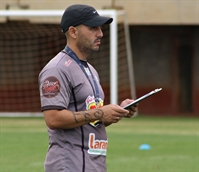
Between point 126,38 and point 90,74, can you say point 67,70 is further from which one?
point 126,38

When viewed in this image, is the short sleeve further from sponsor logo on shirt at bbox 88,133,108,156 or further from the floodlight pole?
the floodlight pole

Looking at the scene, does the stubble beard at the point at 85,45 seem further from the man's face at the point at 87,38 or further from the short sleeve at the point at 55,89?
the short sleeve at the point at 55,89

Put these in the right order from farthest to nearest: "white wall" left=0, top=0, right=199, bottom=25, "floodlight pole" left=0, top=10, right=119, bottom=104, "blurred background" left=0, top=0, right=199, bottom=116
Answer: "blurred background" left=0, top=0, right=199, bottom=116
"white wall" left=0, top=0, right=199, bottom=25
"floodlight pole" left=0, top=10, right=119, bottom=104

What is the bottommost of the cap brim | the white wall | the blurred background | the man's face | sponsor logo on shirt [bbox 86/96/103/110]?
the blurred background

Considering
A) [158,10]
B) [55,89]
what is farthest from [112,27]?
[55,89]

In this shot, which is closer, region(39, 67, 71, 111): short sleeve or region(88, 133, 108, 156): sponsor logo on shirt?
region(39, 67, 71, 111): short sleeve

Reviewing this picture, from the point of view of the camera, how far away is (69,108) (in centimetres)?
495

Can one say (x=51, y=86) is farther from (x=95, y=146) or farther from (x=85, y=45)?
(x=95, y=146)

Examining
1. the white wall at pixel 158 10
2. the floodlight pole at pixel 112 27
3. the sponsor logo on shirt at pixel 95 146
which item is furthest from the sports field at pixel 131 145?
the sponsor logo on shirt at pixel 95 146

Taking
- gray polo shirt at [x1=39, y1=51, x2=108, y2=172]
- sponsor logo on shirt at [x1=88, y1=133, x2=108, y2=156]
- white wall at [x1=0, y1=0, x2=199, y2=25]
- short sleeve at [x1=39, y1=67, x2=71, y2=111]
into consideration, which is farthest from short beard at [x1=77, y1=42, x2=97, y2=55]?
white wall at [x1=0, y1=0, x2=199, y2=25]

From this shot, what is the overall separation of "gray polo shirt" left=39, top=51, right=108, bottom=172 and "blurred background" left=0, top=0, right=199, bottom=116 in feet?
58.1

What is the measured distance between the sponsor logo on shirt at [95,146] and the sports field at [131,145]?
567 centimetres

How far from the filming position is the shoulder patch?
15.8 feet

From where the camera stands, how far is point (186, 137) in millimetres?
15641
